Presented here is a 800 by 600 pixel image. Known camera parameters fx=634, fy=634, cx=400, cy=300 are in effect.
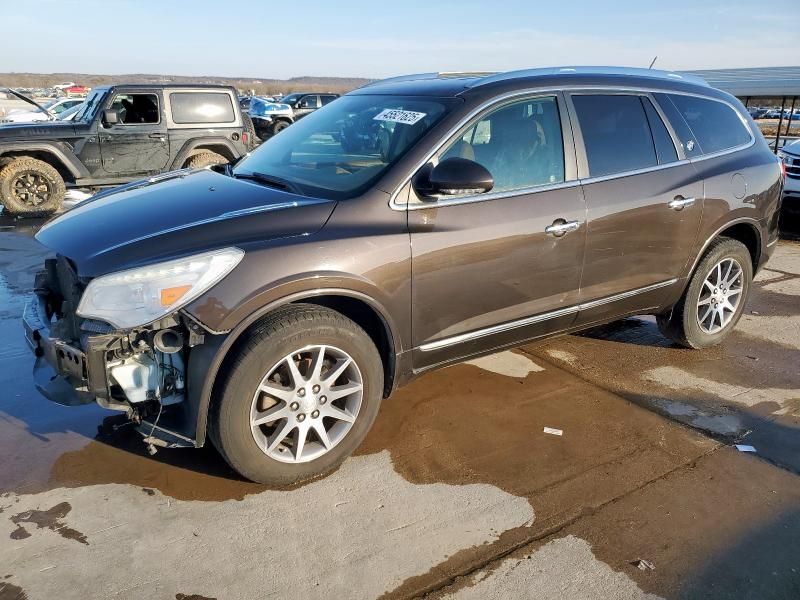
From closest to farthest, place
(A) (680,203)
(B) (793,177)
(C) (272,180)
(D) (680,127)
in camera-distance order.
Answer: (C) (272,180)
(A) (680,203)
(D) (680,127)
(B) (793,177)

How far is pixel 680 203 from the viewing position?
4.12 metres

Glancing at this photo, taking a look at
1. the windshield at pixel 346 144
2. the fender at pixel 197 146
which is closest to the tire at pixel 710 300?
the windshield at pixel 346 144

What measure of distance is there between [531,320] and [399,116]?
139 centimetres

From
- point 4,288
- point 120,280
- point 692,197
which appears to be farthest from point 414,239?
point 4,288

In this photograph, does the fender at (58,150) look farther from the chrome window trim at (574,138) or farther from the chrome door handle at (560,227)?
the chrome door handle at (560,227)

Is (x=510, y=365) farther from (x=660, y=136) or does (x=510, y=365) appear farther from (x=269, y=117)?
(x=269, y=117)

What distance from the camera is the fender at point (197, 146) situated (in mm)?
10297

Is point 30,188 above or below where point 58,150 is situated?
below

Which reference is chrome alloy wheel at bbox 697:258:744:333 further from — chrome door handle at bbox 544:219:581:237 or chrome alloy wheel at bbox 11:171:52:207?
chrome alloy wheel at bbox 11:171:52:207

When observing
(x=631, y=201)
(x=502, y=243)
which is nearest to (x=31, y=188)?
(x=502, y=243)

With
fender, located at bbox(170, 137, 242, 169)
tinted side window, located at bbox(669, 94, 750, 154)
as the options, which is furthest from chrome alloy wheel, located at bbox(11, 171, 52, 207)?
tinted side window, located at bbox(669, 94, 750, 154)

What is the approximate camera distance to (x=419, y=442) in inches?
136

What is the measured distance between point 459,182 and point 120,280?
1574 millimetres

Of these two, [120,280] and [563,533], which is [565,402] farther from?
[120,280]
